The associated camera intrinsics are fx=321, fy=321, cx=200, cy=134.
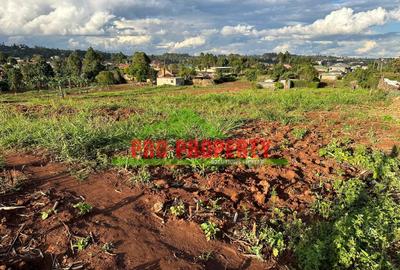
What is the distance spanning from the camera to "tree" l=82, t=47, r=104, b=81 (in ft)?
152

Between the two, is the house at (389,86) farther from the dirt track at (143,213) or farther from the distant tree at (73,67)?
the distant tree at (73,67)

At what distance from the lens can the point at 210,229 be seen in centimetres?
297

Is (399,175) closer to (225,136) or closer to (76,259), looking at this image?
(225,136)

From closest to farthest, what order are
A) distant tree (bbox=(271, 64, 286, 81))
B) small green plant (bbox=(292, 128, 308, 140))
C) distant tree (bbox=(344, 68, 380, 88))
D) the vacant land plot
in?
the vacant land plot < small green plant (bbox=(292, 128, 308, 140)) < distant tree (bbox=(344, 68, 380, 88)) < distant tree (bbox=(271, 64, 286, 81))

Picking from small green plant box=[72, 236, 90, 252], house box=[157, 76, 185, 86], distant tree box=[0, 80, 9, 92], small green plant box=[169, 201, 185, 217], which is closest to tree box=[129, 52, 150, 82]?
house box=[157, 76, 185, 86]

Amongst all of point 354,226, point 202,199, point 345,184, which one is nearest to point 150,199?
point 202,199

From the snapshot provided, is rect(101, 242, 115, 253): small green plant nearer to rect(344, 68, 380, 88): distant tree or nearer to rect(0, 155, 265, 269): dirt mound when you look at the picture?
rect(0, 155, 265, 269): dirt mound

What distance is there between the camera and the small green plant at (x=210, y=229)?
9.62ft

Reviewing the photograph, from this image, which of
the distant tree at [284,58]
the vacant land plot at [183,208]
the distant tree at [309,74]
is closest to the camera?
the vacant land plot at [183,208]

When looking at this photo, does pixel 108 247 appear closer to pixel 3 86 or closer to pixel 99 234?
pixel 99 234

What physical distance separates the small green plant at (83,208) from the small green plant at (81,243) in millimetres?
326

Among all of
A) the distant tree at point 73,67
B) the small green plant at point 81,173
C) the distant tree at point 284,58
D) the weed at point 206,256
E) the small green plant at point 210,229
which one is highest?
the distant tree at point 284,58

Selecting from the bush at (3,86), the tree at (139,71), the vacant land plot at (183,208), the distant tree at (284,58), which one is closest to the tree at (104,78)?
the tree at (139,71)

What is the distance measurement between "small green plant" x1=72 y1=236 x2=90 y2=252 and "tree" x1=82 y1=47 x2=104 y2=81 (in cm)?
4575
